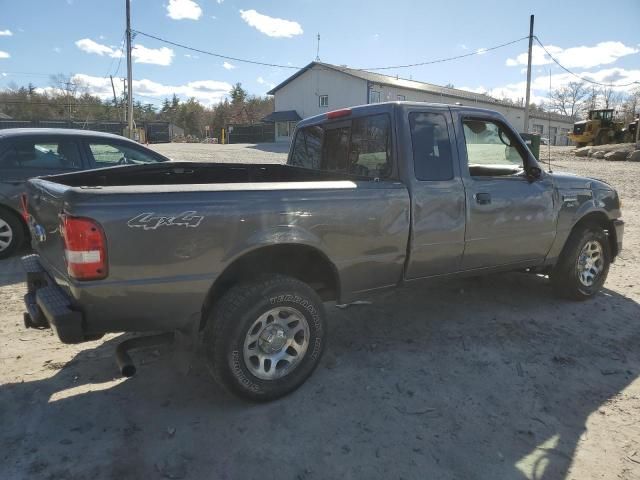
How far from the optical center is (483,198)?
13.0ft

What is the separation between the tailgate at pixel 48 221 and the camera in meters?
2.68

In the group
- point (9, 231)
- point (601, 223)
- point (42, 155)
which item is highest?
point (42, 155)

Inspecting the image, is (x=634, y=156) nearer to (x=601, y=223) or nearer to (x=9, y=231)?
(x=601, y=223)

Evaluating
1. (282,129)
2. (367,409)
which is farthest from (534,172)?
(282,129)

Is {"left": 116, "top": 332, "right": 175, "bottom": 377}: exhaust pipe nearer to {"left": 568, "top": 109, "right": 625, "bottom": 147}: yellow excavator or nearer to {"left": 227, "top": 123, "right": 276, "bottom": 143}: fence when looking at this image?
{"left": 568, "top": 109, "right": 625, "bottom": 147}: yellow excavator

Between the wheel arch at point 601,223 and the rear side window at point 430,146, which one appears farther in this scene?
the wheel arch at point 601,223

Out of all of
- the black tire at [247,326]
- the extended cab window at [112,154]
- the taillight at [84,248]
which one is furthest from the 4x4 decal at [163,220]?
the extended cab window at [112,154]

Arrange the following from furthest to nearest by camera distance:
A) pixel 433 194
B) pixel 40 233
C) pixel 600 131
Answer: pixel 600 131
pixel 433 194
pixel 40 233

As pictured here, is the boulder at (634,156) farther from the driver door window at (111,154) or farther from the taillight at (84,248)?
the taillight at (84,248)

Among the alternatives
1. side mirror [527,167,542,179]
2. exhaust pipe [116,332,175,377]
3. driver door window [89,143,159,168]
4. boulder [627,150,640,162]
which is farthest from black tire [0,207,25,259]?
boulder [627,150,640,162]

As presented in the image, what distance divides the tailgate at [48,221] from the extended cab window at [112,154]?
11.3 ft

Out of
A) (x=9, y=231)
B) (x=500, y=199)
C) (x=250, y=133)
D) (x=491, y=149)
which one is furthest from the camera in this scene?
(x=250, y=133)

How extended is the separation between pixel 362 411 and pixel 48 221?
226cm

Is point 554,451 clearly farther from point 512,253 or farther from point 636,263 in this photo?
point 636,263
